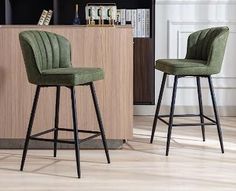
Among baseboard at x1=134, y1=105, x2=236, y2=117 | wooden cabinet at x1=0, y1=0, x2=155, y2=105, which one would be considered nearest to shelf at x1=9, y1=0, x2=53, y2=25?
wooden cabinet at x1=0, y1=0, x2=155, y2=105

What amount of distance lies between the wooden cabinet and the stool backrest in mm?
1073

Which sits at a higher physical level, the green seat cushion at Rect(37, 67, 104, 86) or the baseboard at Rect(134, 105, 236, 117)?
the green seat cushion at Rect(37, 67, 104, 86)

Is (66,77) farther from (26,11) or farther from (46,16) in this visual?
(26,11)

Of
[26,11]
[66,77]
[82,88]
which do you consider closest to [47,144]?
[82,88]

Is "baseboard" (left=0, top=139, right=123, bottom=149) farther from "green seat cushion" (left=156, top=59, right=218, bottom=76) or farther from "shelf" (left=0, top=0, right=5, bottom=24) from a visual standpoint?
"shelf" (left=0, top=0, right=5, bottom=24)

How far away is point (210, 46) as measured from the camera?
3475 mm

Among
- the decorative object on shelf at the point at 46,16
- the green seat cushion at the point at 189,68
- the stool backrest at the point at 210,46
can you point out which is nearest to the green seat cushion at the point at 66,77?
the green seat cushion at the point at 189,68

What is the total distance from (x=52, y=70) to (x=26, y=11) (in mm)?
2172

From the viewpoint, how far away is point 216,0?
16.5 ft

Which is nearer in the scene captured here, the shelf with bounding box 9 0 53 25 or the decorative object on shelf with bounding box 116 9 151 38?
the decorative object on shelf with bounding box 116 9 151 38

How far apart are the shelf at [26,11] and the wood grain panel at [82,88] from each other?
162 centimetres

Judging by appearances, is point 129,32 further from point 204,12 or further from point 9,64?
point 204,12

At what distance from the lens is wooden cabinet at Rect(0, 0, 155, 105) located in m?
4.93

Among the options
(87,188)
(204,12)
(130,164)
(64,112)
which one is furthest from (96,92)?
(204,12)
